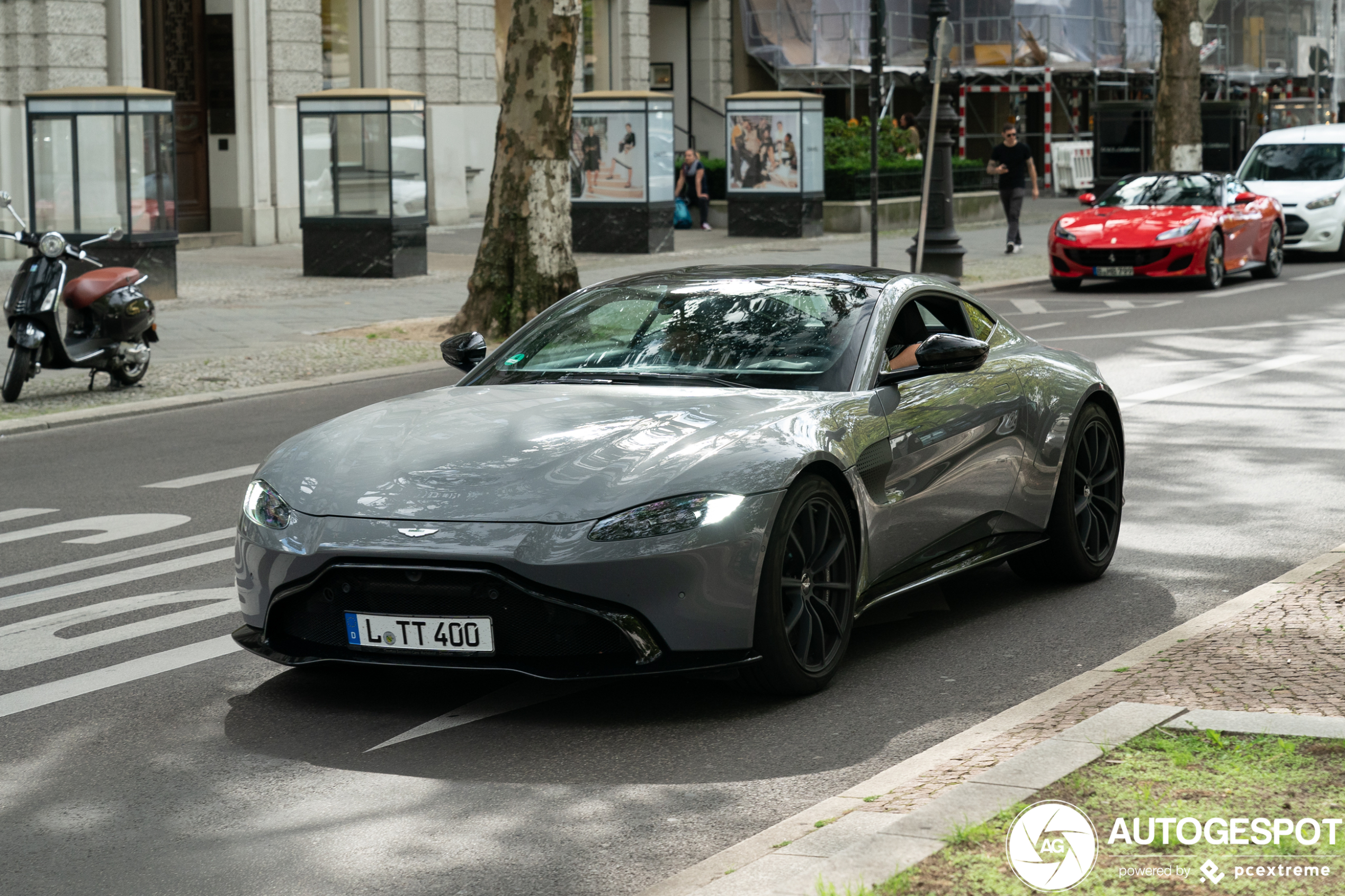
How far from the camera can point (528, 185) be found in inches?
708

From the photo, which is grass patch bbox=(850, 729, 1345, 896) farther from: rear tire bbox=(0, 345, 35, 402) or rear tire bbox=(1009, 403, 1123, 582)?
rear tire bbox=(0, 345, 35, 402)

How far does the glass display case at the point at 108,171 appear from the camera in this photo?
20.6 m

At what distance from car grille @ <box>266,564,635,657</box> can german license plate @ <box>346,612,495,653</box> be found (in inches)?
0.7

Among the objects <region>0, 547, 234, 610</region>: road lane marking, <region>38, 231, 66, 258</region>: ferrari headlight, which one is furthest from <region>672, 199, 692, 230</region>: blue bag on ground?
<region>0, 547, 234, 610</region>: road lane marking

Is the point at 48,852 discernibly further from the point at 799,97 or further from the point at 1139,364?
the point at 799,97

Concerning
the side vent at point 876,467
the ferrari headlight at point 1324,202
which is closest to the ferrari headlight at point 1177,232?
the ferrari headlight at point 1324,202

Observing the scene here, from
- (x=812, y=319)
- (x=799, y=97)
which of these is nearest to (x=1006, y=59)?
(x=799, y=97)

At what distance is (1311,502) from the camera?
361 inches

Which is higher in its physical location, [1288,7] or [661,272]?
[1288,7]

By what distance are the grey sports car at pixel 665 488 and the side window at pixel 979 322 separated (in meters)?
0.08

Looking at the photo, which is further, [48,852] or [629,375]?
[629,375]

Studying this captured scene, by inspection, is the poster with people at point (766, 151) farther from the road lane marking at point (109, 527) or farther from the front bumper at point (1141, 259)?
the road lane marking at point (109, 527)

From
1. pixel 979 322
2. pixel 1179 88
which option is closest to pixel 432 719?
pixel 979 322

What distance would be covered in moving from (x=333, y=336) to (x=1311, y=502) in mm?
10810
